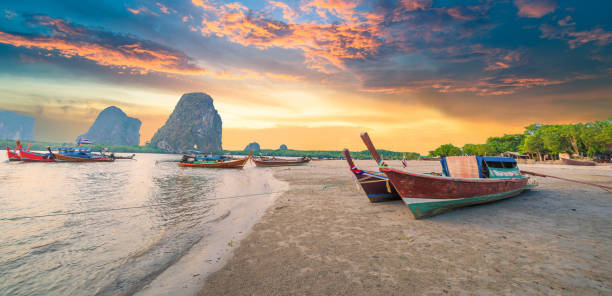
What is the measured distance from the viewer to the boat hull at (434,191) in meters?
8.16

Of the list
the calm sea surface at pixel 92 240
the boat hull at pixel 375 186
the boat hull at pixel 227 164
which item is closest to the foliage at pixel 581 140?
the boat hull at pixel 375 186

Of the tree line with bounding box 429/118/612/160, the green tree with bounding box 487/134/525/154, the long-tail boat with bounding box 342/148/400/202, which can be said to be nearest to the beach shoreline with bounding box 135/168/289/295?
the long-tail boat with bounding box 342/148/400/202

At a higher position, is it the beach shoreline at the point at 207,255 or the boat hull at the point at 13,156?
the boat hull at the point at 13,156

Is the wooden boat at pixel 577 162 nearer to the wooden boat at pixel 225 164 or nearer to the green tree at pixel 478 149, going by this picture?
the green tree at pixel 478 149

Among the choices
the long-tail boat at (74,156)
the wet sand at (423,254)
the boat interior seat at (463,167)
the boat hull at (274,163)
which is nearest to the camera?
the wet sand at (423,254)

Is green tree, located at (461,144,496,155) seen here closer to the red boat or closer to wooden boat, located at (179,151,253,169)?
wooden boat, located at (179,151,253,169)

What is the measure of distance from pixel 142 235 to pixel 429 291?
883 cm

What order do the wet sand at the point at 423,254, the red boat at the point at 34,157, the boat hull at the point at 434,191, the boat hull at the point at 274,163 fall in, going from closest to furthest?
the wet sand at the point at 423,254
the boat hull at the point at 434,191
the red boat at the point at 34,157
the boat hull at the point at 274,163

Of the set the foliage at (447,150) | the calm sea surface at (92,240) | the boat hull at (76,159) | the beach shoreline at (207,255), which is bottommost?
the calm sea surface at (92,240)

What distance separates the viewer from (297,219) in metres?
8.92

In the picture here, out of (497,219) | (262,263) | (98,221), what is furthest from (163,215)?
(497,219)

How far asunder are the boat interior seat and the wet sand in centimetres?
179

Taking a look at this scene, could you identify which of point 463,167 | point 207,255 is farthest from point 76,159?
point 463,167

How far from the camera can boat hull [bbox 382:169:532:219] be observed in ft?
26.8
